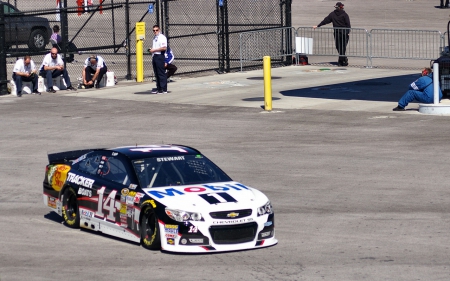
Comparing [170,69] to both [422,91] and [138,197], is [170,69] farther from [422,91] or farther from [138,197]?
[138,197]

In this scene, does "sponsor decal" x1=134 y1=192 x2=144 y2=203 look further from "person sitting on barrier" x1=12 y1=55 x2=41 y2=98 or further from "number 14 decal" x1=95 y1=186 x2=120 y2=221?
"person sitting on barrier" x1=12 y1=55 x2=41 y2=98

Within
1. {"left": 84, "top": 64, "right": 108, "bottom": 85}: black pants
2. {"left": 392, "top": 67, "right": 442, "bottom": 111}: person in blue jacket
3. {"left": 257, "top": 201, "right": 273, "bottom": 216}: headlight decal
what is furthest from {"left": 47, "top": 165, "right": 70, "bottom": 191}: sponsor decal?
{"left": 84, "top": 64, "right": 108, "bottom": 85}: black pants

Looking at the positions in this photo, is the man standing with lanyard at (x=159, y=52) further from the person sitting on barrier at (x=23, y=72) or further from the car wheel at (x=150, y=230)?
the car wheel at (x=150, y=230)

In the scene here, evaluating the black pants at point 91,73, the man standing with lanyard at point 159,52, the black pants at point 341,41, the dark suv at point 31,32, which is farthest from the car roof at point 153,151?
the dark suv at point 31,32

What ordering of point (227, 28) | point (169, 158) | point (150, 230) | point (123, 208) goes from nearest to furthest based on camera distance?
1. point (150, 230)
2. point (123, 208)
3. point (169, 158)
4. point (227, 28)

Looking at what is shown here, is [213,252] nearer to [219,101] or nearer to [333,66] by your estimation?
[219,101]

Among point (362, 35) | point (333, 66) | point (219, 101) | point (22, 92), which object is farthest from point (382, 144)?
point (362, 35)

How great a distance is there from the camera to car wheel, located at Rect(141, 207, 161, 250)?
10.7 m

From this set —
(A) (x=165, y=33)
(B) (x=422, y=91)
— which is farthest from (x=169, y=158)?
(A) (x=165, y=33)

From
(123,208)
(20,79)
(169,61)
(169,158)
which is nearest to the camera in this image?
(123,208)

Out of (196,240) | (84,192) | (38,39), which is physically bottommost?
(196,240)

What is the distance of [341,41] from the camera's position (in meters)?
33.4

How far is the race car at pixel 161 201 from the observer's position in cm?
1046

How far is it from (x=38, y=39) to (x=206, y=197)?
26611 mm
